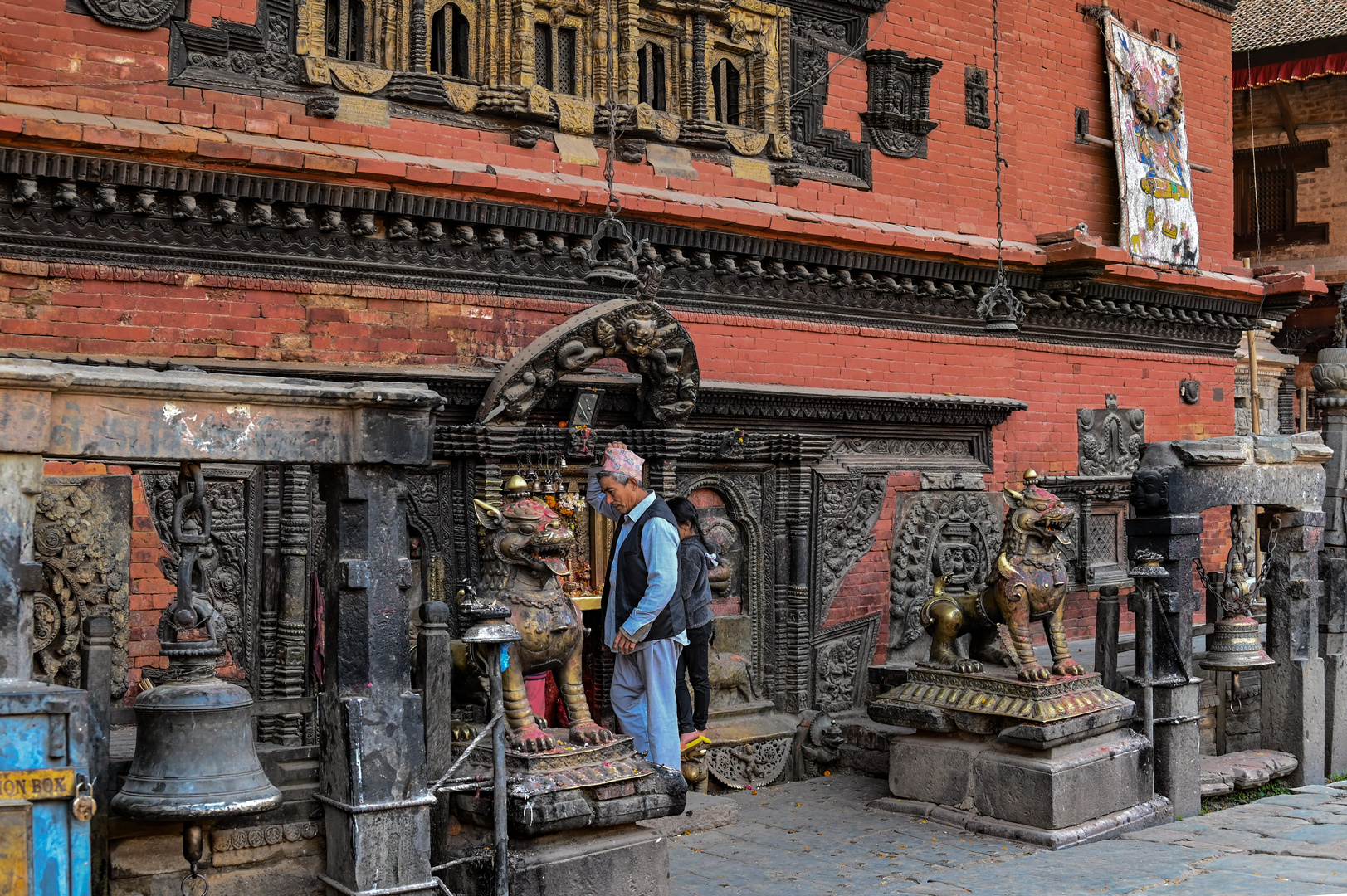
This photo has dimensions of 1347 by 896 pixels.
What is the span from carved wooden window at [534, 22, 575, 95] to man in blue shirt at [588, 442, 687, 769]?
10.2ft

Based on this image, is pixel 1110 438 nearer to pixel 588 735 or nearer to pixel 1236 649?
pixel 1236 649

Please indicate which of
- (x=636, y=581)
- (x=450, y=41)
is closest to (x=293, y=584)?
(x=636, y=581)

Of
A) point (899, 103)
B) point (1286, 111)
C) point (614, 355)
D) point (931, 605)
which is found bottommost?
point (931, 605)

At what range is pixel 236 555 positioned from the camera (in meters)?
7.29

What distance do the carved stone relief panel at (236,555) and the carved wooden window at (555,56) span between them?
139 inches

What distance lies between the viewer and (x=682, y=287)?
9.47 metres

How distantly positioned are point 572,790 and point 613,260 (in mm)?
3182

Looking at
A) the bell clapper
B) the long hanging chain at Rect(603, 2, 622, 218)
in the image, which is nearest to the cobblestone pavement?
the bell clapper

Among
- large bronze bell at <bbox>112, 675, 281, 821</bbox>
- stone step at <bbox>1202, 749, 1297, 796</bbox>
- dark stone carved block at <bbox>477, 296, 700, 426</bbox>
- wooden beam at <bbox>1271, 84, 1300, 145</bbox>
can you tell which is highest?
wooden beam at <bbox>1271, 84, 1300, 145</bbox>

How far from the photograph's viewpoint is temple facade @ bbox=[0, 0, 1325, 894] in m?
6.89

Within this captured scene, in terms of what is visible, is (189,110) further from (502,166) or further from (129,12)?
(502,166)

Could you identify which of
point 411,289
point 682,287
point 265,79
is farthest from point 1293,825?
point 265,79

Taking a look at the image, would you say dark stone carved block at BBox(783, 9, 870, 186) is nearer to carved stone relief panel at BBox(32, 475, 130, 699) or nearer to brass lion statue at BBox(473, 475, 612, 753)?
brass lion statue at BBox(473, 475, 612, 753)

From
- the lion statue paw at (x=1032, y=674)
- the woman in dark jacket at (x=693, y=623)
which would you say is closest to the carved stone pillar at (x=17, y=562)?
the woman in dark jacket at (x=693, y=623)
